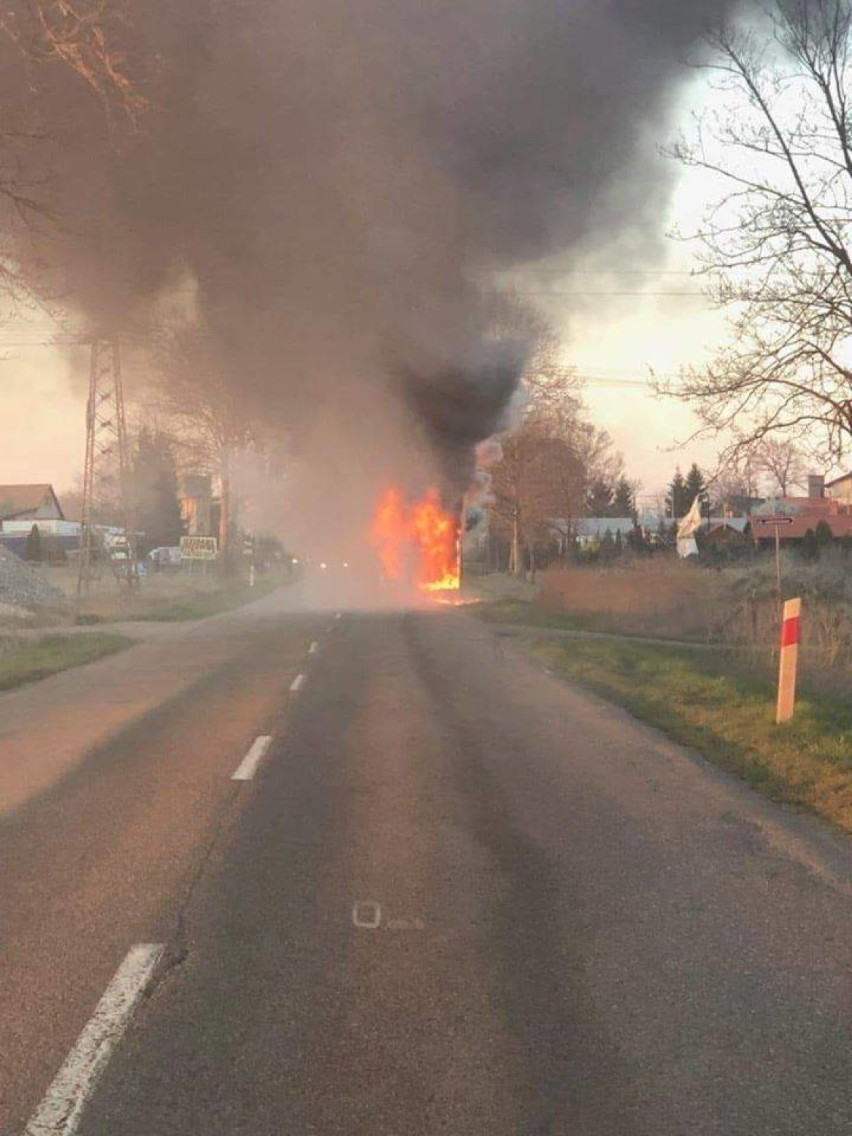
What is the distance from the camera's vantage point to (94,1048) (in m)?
3.11

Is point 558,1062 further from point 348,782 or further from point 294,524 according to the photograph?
point 294,524

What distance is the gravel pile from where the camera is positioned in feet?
80.5

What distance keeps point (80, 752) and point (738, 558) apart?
24.0m

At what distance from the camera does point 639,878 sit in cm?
489

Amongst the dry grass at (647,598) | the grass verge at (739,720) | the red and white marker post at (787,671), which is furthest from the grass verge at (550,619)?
the red and white marker post at (787,671)

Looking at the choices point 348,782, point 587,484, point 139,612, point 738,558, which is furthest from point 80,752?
point 587,484

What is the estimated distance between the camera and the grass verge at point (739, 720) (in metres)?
6.89

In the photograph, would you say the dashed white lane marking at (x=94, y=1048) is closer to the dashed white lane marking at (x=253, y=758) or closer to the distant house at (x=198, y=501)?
the dashed white lane marking at (x=253, y=758)

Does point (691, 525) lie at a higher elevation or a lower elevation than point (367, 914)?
higher

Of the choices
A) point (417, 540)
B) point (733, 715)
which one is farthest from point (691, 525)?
point (733, 715)

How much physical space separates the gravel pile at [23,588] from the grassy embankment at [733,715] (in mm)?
13345

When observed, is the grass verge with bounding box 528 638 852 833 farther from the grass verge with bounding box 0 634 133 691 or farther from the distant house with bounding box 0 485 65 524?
the distant house with bounding box 0 485 65 524

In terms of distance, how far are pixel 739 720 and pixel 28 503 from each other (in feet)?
324

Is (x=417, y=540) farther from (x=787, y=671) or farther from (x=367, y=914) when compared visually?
(x=367, y=914)
